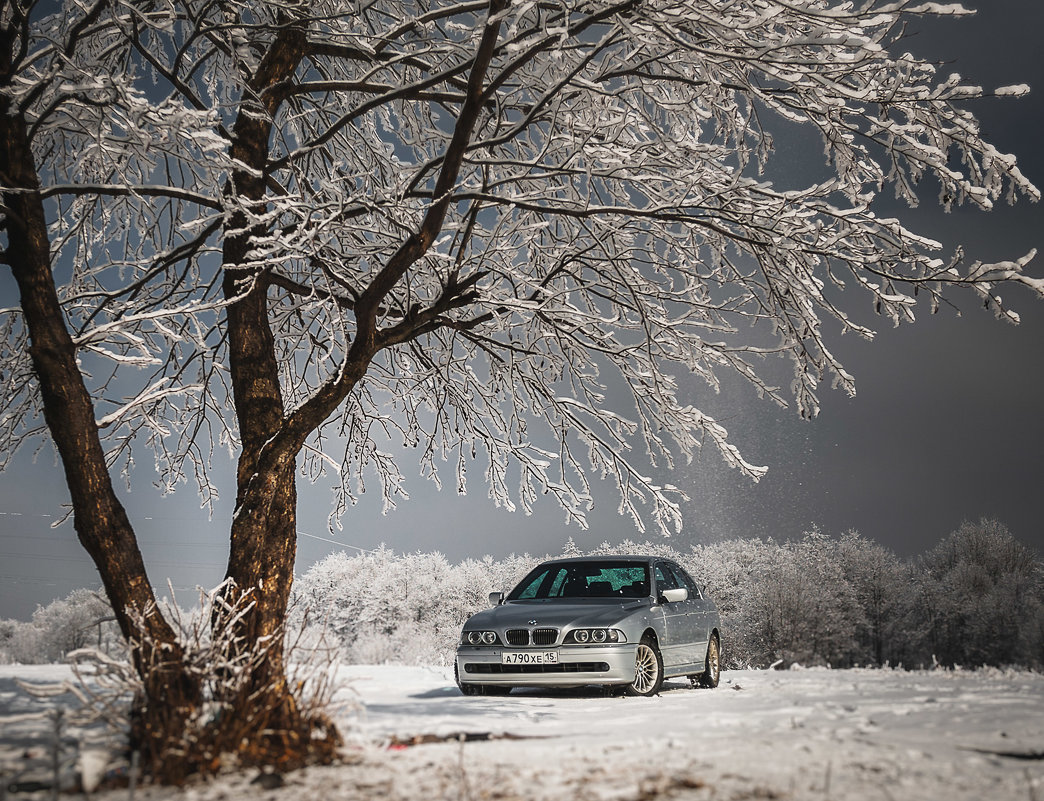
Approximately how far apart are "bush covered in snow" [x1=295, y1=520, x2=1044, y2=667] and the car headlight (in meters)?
10.5

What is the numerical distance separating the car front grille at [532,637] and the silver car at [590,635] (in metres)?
0.01

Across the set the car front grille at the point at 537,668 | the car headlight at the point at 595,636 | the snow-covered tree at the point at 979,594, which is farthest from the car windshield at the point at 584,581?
the snow-covered tree at the point at 979,594

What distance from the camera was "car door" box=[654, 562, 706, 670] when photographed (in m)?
9.32

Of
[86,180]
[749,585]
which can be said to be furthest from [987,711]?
[749,585]

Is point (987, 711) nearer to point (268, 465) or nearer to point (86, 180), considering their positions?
point (268, 465)

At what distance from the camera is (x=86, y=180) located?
386 inches

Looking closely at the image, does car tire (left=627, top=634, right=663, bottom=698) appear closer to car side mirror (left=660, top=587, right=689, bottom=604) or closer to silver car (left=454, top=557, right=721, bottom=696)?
silver car (left=454, top=557, right=721, bottom=696)

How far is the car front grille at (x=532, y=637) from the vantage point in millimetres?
8609

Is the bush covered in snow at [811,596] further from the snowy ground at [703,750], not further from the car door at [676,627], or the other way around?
the snowy ground at [703,750]

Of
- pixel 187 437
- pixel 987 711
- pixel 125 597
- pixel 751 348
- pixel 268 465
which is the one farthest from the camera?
pixel 187 437

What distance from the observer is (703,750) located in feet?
14.8

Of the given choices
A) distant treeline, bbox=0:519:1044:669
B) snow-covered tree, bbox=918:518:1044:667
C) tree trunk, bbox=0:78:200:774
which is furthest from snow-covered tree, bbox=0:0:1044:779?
snow-covered tree, bbox=918:518:1044:667

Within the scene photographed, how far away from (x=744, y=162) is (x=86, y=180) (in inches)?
288

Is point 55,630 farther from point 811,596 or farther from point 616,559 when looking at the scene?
point 811,596
